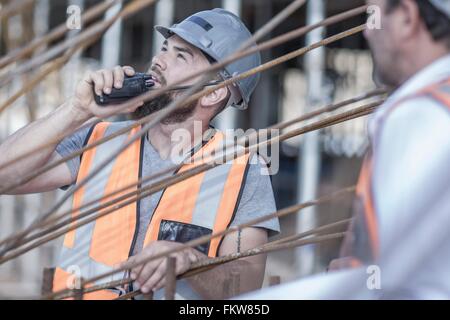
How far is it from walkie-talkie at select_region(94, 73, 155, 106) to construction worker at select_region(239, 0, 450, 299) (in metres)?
0.84

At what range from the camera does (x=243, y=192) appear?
1949 millimetres

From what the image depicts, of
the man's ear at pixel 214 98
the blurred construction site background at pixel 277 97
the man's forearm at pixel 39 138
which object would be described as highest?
the blurred construction site background at pixel 277 97

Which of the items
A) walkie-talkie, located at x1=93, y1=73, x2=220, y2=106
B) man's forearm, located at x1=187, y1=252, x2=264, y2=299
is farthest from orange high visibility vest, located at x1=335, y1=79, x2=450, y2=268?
walkie-talkie, located at x1=93, y1=73, x2=220, y2=106

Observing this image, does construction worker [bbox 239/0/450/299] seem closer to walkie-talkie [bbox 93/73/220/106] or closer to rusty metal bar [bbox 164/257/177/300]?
rusty metal bar [bbox 164/257/177/300]

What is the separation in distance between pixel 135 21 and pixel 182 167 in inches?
221

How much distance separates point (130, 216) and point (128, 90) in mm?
Result: 260

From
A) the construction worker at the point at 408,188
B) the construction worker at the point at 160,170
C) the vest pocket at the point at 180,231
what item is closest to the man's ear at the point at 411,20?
the construction worker at the point at 408,188

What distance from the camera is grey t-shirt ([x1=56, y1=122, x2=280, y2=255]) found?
191 centimetres

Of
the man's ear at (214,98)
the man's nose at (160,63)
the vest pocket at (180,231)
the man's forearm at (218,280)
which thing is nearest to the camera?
the man's forearm at (218,280)

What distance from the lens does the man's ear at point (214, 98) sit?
2117mm

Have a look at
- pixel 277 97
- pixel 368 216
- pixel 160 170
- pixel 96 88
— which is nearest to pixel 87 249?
pixel 160 170

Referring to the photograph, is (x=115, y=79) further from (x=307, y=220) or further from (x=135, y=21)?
(x=135, y=21)

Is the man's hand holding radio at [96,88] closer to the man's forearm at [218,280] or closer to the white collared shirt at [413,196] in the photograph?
the man's forearm at [218,280]
